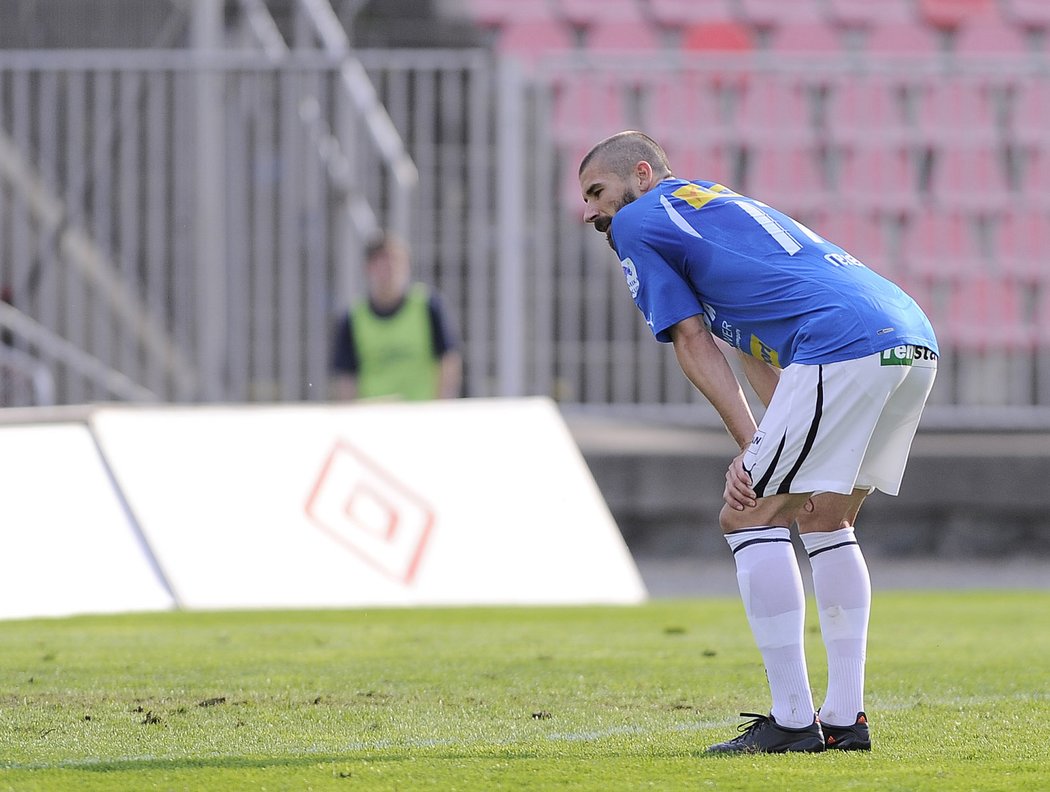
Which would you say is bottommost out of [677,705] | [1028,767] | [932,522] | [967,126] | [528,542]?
[932,522]

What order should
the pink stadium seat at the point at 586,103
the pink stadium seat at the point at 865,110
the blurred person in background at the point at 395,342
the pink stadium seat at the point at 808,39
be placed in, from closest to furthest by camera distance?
the blurred person in background at the point at 395,342 → the pink stadium seat at the point at 586,103 → the pink stadium seat at the point at 865,110 → the pink stadium seat at the point at 808,39

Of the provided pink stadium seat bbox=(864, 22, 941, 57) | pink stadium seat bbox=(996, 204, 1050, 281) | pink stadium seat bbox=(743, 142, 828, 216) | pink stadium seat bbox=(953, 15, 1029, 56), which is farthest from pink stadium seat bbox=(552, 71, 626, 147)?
pink stadium seat bbox=(953, 15, 1029, 56)

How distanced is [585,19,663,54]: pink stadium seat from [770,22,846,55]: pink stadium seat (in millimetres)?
1023

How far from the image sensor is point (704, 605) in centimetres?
895

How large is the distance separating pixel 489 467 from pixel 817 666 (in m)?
2.98

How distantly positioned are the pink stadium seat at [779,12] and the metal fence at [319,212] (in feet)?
10.9

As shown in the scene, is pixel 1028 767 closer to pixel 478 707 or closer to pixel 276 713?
pixel 478 707

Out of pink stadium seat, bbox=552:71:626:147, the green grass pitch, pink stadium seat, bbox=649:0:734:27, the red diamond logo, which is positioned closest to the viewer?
the green grass pitch

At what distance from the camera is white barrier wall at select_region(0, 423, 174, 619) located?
7473mm

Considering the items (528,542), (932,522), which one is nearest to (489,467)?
(528,542)

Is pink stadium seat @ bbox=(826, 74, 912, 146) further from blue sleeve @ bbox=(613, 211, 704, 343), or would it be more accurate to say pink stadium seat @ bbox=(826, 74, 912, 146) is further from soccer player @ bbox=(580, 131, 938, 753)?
blue sleeve @ bbox=(613, 211, 704, 343)

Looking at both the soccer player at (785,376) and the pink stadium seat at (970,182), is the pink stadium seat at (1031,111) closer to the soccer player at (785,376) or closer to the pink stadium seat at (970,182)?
the pink stadium seat at (970,182)

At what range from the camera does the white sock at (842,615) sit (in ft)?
14.5

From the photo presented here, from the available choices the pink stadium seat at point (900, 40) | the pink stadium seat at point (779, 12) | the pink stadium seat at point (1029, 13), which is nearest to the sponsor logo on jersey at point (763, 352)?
the pink stadium seat at point (779, 12)
